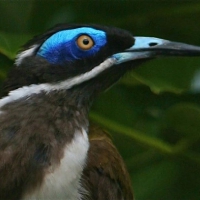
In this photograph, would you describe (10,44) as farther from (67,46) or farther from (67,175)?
(67,175)

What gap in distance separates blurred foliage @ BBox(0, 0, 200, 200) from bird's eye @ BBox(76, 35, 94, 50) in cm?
50

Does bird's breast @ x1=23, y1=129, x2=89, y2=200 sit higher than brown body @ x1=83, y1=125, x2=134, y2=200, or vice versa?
bird's breast @ x1=23, y1=129, x2=89, y2=200

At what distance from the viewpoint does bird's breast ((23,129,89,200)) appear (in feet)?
6.98

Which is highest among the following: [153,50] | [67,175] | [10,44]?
[153,50]

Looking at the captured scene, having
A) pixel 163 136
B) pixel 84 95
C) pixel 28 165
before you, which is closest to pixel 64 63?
pixel 84 95

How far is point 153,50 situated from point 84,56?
0.60 ft

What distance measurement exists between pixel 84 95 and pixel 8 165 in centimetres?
28

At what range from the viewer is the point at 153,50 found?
86.5 inches

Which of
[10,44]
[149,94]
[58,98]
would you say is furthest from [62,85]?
[149,94]

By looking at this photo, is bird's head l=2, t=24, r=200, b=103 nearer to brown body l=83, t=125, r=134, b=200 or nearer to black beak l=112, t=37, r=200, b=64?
black beak l=112, t=37, r=200, b=64

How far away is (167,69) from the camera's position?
295 cm

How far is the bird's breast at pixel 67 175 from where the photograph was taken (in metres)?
2.13

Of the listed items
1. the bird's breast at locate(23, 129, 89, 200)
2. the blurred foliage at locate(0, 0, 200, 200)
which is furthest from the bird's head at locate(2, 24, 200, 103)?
the blurred foliage at locate(0, 0, 200, 200)

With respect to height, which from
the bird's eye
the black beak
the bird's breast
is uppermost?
the bird's eye
